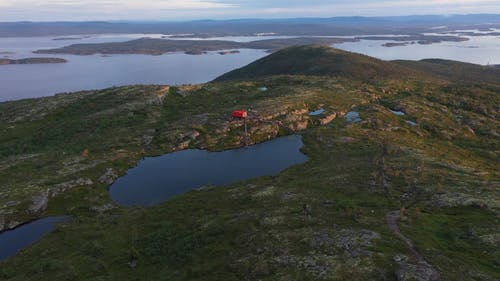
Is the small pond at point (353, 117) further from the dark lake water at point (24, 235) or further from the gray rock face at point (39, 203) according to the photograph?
the dark lake water at point (24, 235)

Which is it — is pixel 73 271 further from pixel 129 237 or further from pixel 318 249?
pixel 318 249

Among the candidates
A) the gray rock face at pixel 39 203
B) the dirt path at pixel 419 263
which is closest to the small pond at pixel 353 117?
the dirt path at pixel 419 263

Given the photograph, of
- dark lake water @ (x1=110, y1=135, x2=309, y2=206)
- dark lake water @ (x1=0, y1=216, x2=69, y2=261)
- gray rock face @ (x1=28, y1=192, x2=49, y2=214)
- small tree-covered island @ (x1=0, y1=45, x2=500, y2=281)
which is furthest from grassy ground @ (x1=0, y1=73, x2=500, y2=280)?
dark lake water @ (x1=110, y1=135, x2=309, y2=206)

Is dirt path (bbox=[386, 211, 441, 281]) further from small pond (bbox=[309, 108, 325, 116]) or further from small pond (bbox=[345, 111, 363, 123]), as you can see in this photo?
small pond (bbox=[309, 108, 325, 116])

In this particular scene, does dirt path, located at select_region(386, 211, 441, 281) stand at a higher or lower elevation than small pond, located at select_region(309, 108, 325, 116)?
lower

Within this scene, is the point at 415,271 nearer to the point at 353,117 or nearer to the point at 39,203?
the point at 39,203

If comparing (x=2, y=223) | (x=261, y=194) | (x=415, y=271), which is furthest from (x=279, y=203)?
(x=2, y=223)
